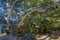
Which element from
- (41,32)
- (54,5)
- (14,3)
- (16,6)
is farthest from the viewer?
(41,32)

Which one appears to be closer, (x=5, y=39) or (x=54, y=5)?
(x=54, y=5)

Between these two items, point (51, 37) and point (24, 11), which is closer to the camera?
point (24, 11)

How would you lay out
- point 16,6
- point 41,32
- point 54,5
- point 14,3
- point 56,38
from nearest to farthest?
point 54,5 → point 14,3 → point 16,6 → point 56,38 → point 41,32

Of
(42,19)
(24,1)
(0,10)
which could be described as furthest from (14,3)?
(42,19)

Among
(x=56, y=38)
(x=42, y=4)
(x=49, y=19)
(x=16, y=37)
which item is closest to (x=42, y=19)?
(x=49, y=19)

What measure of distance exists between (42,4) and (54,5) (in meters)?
0.48

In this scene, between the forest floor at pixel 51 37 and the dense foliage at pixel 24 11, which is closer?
the dense foliage at pixel 24 11

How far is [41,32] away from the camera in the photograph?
5523 millimetres

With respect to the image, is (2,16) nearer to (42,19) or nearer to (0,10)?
(0,10)

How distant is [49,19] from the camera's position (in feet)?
12.5

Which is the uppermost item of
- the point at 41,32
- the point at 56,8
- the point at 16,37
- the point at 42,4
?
the point at 41,32

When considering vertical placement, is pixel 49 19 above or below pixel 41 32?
below

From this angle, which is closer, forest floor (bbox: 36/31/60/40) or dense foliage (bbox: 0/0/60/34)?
dense foliage (bbox: 0/0/60/34)

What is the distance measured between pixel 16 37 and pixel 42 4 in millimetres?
862
